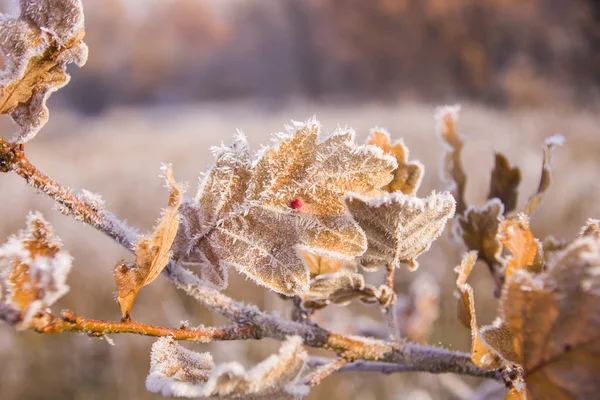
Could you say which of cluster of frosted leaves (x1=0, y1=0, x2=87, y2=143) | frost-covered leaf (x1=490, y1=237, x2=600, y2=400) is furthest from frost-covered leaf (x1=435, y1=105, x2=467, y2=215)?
cluster of frosted leaves (x1=0, y1=0, x2=87, y2=143)

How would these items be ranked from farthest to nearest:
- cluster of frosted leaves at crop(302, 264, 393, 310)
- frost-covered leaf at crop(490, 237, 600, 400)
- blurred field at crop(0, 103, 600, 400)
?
1. blurred field at crop(0, 103, 600, 400)
2. cluster of frosted leaves at crop(302, 264, 393, 310)
3. frost-covered leaf at crop(490, 237, 600, 400)

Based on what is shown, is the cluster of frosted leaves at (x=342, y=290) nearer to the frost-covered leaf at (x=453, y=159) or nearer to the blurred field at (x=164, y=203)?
the blurred field at (x=164, y=203)

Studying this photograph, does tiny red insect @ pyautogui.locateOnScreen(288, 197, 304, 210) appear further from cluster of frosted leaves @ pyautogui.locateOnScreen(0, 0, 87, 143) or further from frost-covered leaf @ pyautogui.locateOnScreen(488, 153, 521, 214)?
frost-covered leaf @ pyautogui.locateOnScreen(488, 153, 521, 214)

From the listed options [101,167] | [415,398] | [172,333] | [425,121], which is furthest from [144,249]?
[425,121]

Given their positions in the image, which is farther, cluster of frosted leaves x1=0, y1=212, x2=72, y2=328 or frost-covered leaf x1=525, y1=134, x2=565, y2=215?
frost-covered leaf x1=525, y1=134, x2=565, y2=215

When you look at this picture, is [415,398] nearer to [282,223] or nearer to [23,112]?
[282,223]

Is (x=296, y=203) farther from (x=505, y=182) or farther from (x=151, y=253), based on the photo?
(x=505, y=182)
